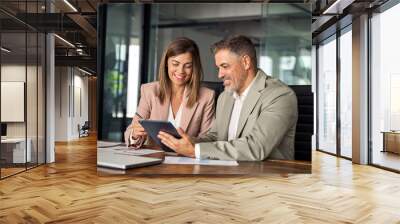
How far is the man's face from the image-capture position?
528 cm

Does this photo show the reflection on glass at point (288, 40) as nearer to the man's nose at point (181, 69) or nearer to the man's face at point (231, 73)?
the man's face at point (231, 73)

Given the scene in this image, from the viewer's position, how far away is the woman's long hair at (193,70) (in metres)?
5.28

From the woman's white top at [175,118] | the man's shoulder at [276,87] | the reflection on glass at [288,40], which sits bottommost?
the woman's white top at [175,118]

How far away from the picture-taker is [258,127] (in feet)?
17.1

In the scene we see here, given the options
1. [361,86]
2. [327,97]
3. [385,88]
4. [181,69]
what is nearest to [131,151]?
[181,69]

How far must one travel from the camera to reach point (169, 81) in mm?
5297

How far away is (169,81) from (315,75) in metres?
6.39

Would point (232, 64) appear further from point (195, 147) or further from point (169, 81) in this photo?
point (195, 147)

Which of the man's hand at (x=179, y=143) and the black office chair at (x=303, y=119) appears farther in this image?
the black office chair at (x=303, y=119)

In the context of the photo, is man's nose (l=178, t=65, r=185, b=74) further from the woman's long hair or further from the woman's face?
the woman's long hair

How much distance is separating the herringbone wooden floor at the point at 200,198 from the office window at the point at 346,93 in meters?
2.32

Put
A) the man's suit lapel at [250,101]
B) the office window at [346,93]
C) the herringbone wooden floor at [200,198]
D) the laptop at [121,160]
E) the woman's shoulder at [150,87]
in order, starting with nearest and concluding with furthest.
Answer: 1. the herringbone wooden floor at [200,198]
2. the laptop at [121,160]
3. the man's suit lapel at [250,101]
4. the woman's shoulder at [150,87]
5. the office window at [346,93]

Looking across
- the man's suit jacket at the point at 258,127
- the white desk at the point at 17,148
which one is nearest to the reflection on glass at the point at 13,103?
the white desk at the point at 17,148

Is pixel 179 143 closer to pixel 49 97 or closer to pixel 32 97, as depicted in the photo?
pixel 32 97
